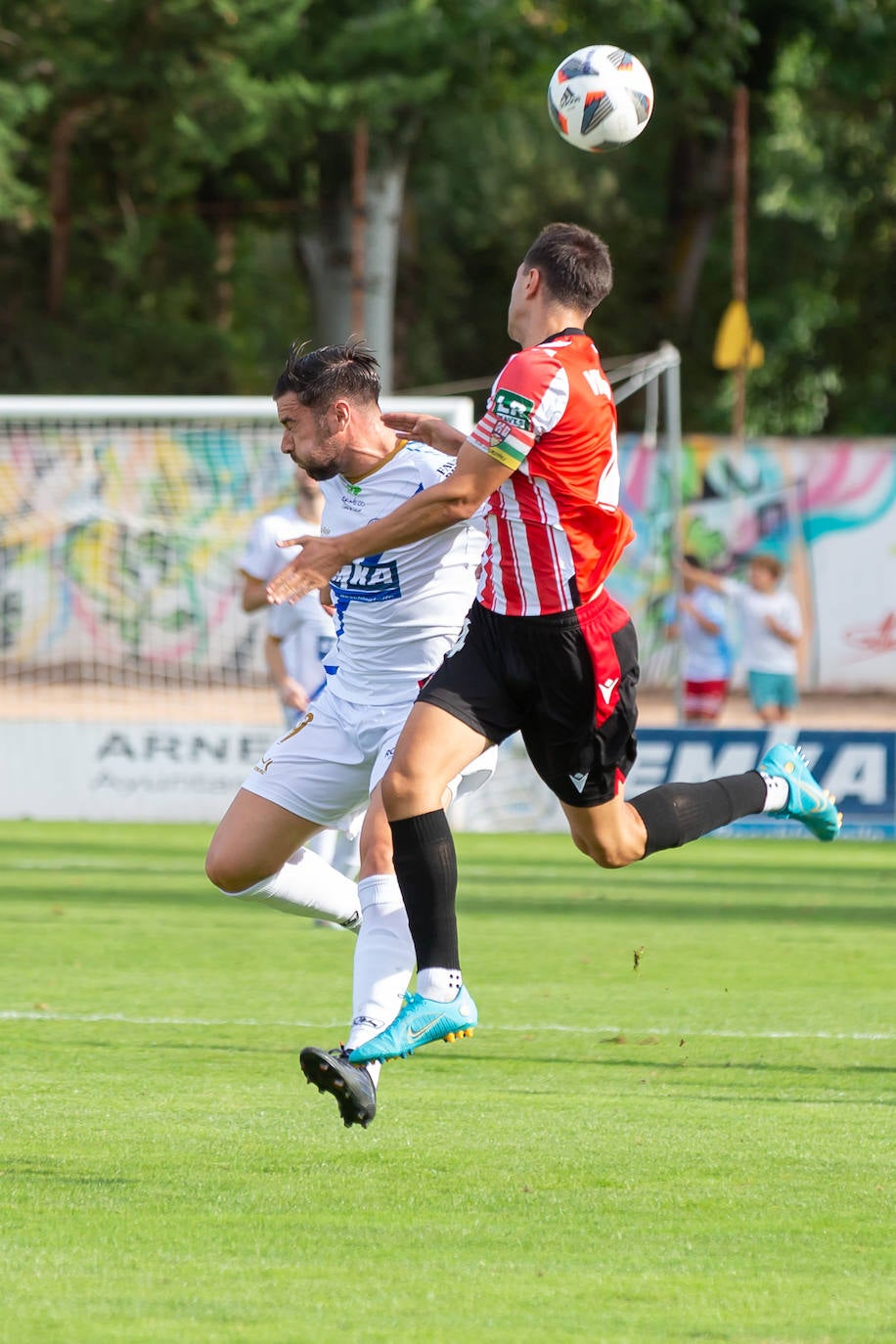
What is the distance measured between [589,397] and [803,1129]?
7.06ft

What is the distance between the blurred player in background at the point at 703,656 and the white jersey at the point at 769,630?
372 mm

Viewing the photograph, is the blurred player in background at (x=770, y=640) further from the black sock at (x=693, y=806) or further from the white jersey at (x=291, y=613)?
the black sock at (x=693, y=806)

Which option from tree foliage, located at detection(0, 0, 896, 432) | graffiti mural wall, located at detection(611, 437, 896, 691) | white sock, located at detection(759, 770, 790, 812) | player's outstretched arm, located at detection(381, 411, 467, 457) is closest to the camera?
player's outstretched arm, located at detection(381, 411, 467, 457)

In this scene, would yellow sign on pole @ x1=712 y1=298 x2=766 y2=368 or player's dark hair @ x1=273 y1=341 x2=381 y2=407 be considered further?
yellow sign on pole @ x1=712 y1=298 x2=766 y2=368

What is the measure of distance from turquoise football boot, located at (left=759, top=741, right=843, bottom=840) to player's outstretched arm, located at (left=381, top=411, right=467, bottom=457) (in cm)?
152

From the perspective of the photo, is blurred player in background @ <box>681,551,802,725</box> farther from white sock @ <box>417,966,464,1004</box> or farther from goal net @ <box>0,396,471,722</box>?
white sock @ <box>417,966,464,1004</box>

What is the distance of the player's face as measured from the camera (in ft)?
19.2

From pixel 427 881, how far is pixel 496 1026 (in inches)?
93.2

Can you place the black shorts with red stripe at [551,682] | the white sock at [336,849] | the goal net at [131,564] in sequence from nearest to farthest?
the black shorts with red stripe at [551,682], the white sock at [336,849], the goal net at [131,564]

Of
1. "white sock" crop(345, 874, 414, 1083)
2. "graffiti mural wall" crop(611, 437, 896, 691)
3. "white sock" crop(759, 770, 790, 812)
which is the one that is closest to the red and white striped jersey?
"white sock" crop(345, 874, 414, 1083)

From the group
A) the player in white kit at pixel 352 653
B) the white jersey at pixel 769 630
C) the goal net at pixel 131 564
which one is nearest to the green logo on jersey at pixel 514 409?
the player in white kit at pixel 352 653

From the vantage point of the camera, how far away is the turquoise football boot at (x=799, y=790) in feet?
21.9

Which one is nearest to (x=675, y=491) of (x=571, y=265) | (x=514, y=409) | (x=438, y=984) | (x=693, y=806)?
(x=693, y=806)

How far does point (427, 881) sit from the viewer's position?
211 inches
